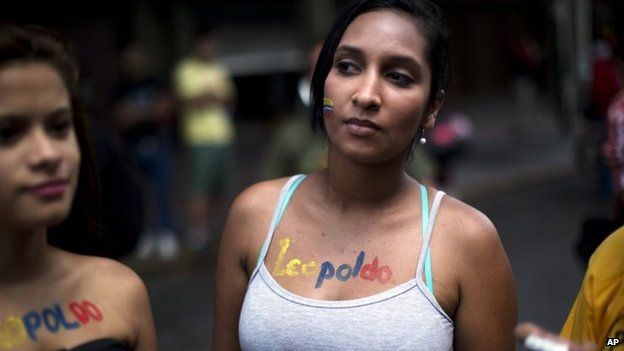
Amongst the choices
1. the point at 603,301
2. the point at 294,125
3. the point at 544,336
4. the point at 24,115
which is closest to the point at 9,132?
the point at 24,115

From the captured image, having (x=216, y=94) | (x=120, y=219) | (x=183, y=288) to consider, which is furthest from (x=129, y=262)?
(x=120, y=219)

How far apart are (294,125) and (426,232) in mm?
2757

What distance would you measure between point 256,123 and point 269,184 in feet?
44.9

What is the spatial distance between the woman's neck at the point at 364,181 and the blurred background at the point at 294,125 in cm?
42

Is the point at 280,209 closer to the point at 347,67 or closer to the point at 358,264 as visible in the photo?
the point at 358,264

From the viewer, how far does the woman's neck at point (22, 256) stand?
6.63 feet

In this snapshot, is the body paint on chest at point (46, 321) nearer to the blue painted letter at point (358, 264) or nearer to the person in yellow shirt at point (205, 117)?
the blue painted letter at point (358, 264)

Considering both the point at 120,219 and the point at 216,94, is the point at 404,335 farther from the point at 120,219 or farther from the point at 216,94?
the point at 216,94

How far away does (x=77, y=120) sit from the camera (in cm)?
212

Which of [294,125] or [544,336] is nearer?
[544,336]

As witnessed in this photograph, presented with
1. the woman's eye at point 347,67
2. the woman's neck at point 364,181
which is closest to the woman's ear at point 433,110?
the woman's neck at point 364,181

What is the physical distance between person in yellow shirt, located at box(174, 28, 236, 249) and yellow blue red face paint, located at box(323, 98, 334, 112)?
5916 mm

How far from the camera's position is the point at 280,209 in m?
2.60

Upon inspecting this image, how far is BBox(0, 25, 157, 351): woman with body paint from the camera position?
1906 mm
